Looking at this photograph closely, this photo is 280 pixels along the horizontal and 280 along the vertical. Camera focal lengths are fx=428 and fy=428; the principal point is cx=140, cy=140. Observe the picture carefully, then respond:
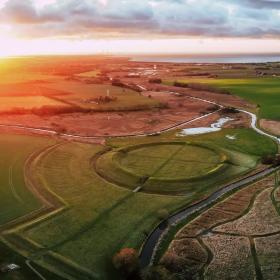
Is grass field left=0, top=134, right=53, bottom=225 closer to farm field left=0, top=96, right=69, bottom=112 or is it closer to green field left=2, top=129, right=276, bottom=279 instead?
green field left=2, top=129, right=276, bottom=279

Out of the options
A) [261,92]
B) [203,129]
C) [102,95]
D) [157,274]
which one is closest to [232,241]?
[157,274]

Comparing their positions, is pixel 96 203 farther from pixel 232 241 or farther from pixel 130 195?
pixel 232 241

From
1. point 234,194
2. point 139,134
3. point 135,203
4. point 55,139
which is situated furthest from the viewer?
point 139,134

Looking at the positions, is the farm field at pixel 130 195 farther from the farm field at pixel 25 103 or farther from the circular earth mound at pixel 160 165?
the farm field at pixel 25 103

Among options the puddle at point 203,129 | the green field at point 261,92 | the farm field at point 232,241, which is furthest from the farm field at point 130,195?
the green field at point 261,92

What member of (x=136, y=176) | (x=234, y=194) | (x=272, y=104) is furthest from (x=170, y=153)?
(x=272, y=104)

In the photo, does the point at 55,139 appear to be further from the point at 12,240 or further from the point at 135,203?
the point at 12,240
